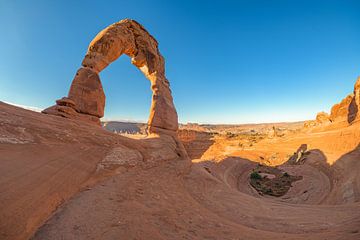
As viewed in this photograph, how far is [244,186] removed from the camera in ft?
41.9

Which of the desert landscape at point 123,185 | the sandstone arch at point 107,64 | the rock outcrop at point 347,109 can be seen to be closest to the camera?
the desert landscape at point 123,185

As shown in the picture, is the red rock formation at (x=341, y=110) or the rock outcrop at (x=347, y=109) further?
the red rock formation at (x=341, y=110)

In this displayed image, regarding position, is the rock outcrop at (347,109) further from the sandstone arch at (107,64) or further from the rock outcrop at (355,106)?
the sandstone arch at (107,64)

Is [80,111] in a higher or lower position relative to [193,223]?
higher

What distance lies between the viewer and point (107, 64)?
366 inches

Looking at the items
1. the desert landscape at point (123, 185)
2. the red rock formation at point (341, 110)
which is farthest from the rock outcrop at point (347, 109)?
the desert landscape at point (123, 185)

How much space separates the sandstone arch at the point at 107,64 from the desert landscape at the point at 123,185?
0.05 m

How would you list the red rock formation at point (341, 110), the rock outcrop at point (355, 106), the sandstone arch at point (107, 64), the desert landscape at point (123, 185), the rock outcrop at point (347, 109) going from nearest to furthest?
the desert landscape at point (123, 185) < the sandstone arch at point (107, 64) < the rock outcrop at point (355, 106) < the rock outcrop at point (347, 109) < the red rock formation at point (341, 110)

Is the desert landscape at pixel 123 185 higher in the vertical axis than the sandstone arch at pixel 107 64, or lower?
lower

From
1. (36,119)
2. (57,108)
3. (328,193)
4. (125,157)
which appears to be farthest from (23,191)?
(328,193)

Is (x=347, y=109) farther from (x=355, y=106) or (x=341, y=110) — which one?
(x=355, y=106)

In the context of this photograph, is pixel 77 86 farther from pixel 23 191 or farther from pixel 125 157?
pixel 23 191

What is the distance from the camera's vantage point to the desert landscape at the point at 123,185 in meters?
2.77

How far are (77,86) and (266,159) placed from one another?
1857cm
